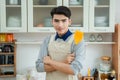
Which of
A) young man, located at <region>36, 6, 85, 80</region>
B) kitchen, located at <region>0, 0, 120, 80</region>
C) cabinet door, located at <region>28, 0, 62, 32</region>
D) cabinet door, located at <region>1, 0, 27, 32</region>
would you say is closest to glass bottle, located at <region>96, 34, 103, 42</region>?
kitchen, located at <region>0, 0, 120, 80</region>

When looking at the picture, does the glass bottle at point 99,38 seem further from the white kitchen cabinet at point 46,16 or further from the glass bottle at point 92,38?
the white kitchen cabinet at point 46,16

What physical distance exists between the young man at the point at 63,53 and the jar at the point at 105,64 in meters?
1.62

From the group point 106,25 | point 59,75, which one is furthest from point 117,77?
point 59,75

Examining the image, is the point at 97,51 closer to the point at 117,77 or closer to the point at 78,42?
the point at 117,77

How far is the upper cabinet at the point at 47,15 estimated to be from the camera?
2777 millimetres

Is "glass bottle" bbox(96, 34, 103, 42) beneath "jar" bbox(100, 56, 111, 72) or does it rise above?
above

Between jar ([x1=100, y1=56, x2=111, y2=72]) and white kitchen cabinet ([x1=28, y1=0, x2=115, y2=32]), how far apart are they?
437 millimetres

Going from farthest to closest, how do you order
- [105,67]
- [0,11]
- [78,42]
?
[105,67] < [0,11] < [78,42]

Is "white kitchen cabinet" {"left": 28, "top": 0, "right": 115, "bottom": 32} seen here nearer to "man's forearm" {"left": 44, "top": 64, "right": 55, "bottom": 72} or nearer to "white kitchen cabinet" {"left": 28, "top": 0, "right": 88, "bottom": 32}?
"white kitchen cabinet" {"left": 28, "top": 0, "right": 88, "bottom": 32}

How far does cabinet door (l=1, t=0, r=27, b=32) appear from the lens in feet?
9.07

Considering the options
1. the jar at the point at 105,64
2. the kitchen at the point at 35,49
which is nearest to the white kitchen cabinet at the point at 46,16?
the kitchen at the point at 35,49

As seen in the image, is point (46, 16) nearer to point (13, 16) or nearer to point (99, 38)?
point (13, 16)

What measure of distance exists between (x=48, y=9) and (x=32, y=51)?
67 centimetres

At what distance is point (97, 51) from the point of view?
10.2ft
